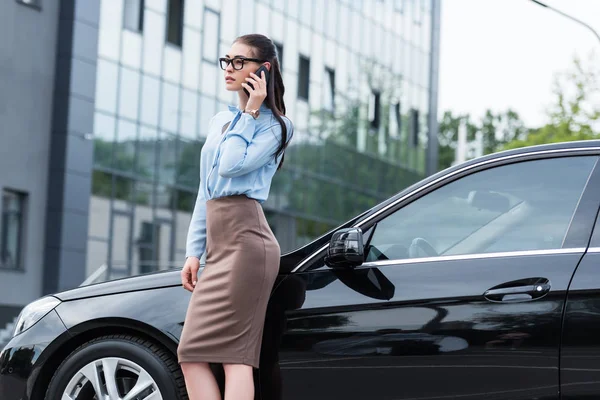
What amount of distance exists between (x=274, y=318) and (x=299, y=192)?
2771cm

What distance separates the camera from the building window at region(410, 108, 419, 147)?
3957cm

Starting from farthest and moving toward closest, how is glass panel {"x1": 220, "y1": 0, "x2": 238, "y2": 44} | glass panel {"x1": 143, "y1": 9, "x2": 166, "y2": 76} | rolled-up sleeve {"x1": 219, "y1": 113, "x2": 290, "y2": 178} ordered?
1. glass panel {"x1": 220, "y1": 0, "x2": 238, "y2": 44}
2. glass panel {"x1": 143, "y1": 9, "x2": 166, "y2": 76}
3. rolled-up sleeve {"x1": 219, "y1": 113, "x2": 290, "y2": 178}

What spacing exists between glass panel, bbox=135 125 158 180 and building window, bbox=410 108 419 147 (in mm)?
15031

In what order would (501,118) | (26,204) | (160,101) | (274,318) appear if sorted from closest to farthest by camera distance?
(274,318), (26,204), (160,101), (501,118)

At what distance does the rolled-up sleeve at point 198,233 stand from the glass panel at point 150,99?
868 inches

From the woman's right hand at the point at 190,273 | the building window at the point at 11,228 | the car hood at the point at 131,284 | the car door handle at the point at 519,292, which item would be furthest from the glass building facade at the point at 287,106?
the car door handle at the point at 519,292

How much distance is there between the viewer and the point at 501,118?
305 ft

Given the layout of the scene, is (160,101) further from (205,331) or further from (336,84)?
(205,331)

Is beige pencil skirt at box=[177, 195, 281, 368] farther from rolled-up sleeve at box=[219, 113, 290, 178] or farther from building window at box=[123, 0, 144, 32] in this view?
building window at box=[123, 0, 144, 32]

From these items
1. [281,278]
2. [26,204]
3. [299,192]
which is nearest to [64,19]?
[26,204]

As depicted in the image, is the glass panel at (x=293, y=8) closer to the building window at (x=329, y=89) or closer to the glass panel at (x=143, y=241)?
the building window at (x=329, y=89)

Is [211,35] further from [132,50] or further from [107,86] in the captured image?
[107,86]

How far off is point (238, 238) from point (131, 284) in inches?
28.1

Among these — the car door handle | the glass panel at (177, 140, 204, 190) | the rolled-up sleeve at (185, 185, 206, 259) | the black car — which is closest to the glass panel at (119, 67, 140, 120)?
the glass panel at (177, 140, 204, 190)
